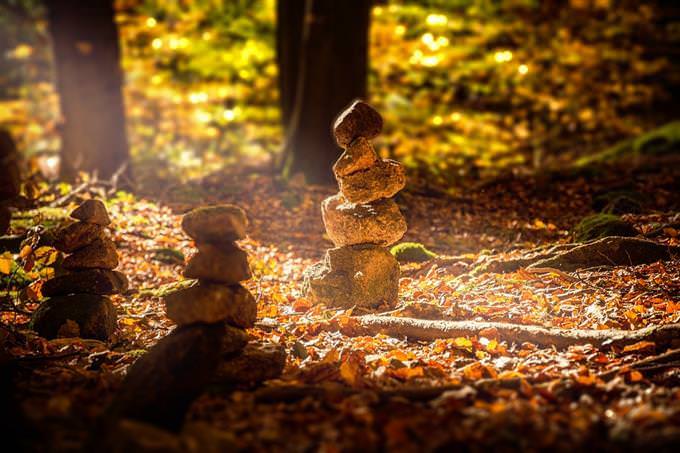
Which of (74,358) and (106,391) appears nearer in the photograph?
(106,391)

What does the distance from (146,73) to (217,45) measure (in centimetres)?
224

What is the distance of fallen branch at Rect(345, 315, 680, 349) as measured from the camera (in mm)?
4344

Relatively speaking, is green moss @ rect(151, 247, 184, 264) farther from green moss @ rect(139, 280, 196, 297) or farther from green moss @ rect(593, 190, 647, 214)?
green moss @ rect(593, 190, 647, 214)

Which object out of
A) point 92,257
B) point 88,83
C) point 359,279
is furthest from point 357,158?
point 88,83

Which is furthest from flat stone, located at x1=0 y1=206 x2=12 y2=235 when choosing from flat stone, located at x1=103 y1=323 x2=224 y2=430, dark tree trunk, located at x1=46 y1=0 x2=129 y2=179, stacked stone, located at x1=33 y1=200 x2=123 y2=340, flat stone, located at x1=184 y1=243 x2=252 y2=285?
dark tree trunk, located at x1=46 y1=0 x2=129 y2=179

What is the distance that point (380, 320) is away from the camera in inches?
201

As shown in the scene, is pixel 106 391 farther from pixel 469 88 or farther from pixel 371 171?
pixel 469 88

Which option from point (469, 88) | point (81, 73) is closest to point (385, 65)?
point (469, 88)

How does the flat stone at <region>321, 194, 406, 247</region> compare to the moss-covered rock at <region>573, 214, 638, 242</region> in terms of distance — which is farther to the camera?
the moss-covered rock at <region>573, 214, 638, 242</region>

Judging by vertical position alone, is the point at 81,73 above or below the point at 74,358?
above

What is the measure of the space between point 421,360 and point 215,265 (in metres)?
1.74

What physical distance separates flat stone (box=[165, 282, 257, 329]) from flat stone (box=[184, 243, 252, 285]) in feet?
0.22

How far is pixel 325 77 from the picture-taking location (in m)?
9.67

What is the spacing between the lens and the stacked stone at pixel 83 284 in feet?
16.6
